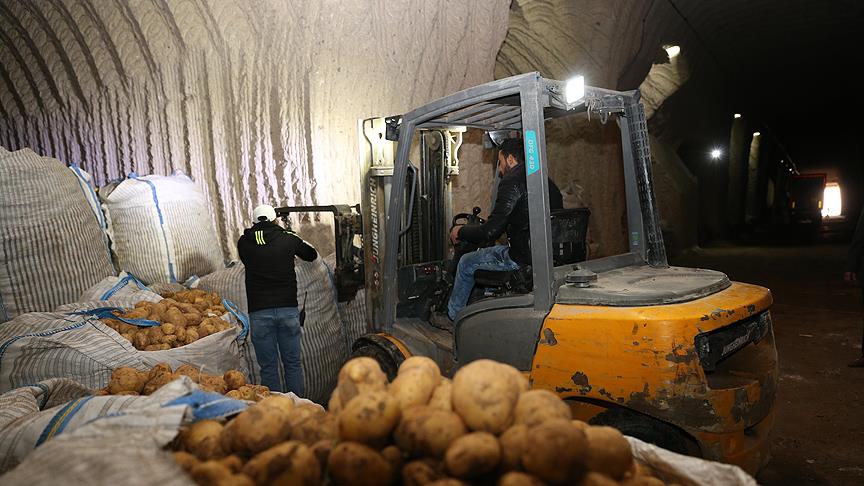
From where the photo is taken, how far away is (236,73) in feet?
17.0

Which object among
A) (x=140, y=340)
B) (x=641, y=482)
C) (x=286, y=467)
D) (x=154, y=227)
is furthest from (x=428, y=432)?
(x=154, y=227)

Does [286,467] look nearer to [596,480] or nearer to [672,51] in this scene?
[596,480]

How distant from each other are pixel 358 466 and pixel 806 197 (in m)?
29.8

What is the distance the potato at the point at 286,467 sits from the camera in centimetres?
132

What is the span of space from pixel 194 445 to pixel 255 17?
15.4ft

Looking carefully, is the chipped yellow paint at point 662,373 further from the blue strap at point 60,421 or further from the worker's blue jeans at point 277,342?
the worker's blue jeans at point 277,342

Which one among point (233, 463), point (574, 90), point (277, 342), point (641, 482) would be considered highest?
point (574, 90)

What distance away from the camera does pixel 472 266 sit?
3.50 meters

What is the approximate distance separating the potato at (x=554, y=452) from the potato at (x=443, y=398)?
0.87 feet

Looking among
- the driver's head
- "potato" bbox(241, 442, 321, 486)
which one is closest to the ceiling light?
the driver's head

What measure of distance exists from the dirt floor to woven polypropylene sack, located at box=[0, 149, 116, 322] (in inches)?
183

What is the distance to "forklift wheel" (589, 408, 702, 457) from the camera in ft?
7.46

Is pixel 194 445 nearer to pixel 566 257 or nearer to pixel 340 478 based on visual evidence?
pixel 340 478

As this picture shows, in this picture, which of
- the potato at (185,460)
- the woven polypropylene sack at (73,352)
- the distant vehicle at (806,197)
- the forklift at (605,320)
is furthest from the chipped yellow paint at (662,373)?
the distant vehicle at (806,197)
